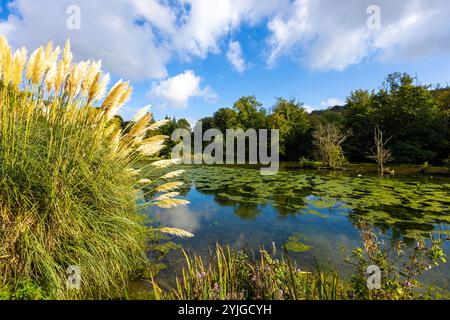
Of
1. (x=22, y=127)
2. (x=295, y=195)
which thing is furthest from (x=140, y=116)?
(x=295, y=195)

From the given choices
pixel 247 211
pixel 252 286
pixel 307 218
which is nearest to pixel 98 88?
pixel 252 286

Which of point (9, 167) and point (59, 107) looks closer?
point (9, 167)

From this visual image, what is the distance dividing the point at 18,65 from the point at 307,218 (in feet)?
22.0

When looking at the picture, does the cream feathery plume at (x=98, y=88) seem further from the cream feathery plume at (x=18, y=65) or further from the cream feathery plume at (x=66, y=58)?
the cream feathery plume at (x=18, y=65)

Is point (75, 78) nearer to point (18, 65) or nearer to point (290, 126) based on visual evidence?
point (18, 65)

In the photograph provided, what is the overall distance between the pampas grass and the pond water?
113cm

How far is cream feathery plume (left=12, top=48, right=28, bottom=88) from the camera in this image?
2.57m

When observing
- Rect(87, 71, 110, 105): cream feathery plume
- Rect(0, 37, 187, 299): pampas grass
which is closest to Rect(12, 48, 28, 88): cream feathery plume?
Rect(0, 37, 187, 299): pampas grass

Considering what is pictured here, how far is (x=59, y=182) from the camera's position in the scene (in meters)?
2.57

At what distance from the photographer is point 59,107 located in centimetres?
296

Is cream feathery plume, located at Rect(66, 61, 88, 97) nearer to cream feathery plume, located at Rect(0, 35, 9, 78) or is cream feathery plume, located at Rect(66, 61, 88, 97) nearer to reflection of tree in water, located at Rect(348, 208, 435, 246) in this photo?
cream feathery plume, located at Rect(0, 35, 9, 78)
